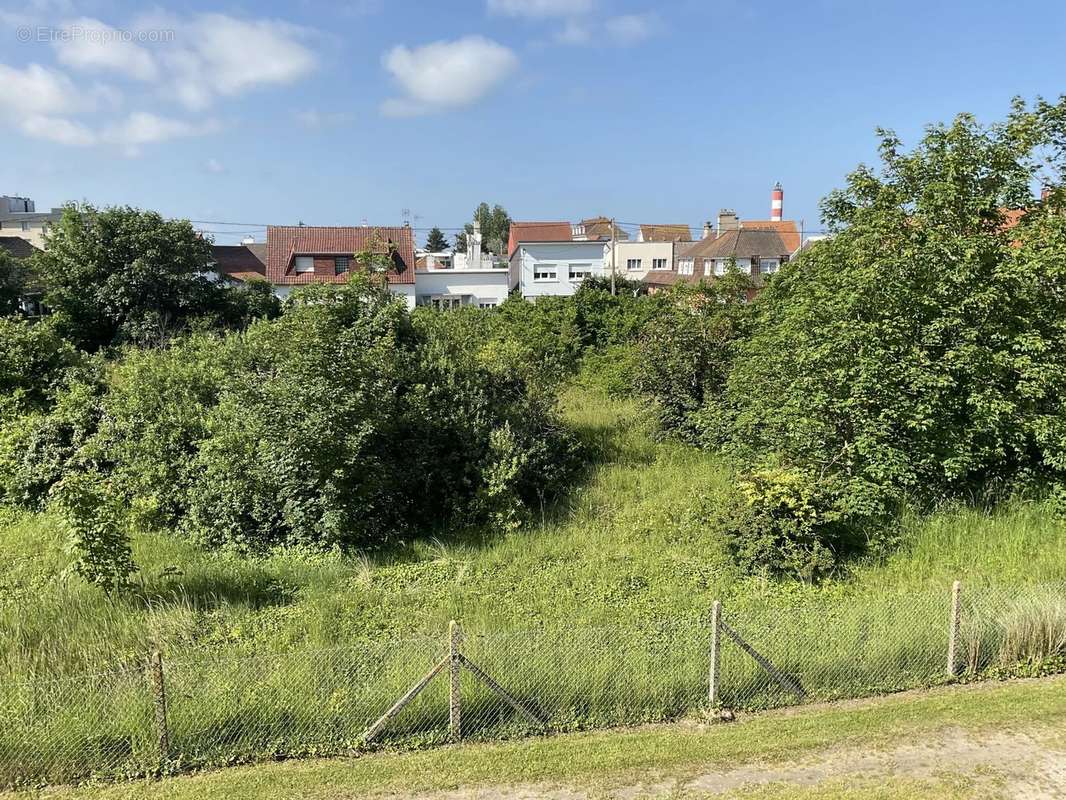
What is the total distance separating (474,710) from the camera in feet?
20.6

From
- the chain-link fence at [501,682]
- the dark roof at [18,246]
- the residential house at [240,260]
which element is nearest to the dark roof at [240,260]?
the residential house at [240,260]

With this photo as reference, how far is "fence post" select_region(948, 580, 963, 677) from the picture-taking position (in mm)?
6863

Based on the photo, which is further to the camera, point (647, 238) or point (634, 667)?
point (647, 238)

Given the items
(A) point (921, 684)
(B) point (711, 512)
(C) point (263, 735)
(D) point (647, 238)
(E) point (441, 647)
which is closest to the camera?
(C) point (263, 735)

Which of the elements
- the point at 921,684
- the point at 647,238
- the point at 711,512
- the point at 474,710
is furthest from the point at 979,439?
the point at 647,238

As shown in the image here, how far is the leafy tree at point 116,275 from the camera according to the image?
87.6 feet

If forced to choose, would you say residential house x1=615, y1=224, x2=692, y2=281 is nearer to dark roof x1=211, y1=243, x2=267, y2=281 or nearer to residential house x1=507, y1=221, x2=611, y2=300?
residential house x1=507, y1=221, x2=611, y2=300

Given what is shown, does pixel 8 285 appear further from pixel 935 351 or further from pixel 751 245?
pixel 751 245

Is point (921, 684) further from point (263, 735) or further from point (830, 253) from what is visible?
point (830, 253)

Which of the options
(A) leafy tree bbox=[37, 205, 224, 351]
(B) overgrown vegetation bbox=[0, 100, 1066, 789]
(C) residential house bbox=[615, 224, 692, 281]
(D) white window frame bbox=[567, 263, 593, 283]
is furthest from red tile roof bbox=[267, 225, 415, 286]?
(B) overgrown vegetation bbox=[0, 100, 1066, 789]

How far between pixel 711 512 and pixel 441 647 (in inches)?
207

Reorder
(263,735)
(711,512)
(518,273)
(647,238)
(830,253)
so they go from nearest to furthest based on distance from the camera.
→ (263,735) < (711,512) < (830,253) < (518,273) < (647,238)

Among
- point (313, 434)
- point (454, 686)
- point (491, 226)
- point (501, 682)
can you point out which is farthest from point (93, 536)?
point (491, 226)

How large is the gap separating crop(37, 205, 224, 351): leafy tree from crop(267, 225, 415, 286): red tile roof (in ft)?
47.5
